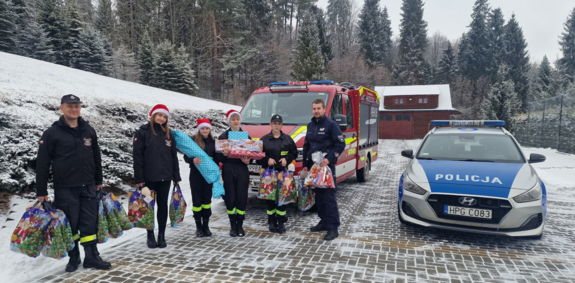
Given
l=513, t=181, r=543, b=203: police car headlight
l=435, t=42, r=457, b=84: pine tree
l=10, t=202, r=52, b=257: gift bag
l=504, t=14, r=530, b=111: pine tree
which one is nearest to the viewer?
l=10, t=202, r=52, b=257: gift bag

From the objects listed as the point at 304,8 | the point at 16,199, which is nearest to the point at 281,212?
the point at 16,199

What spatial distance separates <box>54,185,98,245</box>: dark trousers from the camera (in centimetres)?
362

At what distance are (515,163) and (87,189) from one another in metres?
5.91

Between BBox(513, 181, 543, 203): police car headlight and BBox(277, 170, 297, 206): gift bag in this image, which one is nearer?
BBox(513, 181, 543, 203): police car headlight

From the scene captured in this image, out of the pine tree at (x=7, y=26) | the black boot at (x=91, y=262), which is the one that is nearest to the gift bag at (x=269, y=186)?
the black boot at (x=91, y=262)

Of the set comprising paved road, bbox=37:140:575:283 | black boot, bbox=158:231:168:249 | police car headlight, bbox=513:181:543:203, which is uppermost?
police car headlight, bbox=513:181:543:203

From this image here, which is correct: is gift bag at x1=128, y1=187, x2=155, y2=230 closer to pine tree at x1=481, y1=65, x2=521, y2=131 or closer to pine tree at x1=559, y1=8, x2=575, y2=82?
pine tree at x1=481, y1=65, x2=521, y2=131

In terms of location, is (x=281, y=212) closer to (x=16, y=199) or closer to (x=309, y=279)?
(x=309, y=279)

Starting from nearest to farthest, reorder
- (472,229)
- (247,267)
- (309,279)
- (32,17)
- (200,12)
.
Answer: (309,279)
(247,267)
(472,229)
(32,17)
(200,12)

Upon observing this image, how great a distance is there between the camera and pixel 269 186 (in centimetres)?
506

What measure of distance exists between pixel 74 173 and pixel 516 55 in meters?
61.9

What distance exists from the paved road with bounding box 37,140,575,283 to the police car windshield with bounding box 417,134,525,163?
1237mm

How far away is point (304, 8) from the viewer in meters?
49.2

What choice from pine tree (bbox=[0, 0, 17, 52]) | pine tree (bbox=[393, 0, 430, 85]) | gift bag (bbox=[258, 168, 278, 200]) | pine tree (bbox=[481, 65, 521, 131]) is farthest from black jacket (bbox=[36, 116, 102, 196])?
pine tree (bbox=[393, 0, 430, 85])
